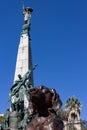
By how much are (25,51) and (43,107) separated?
3150cm

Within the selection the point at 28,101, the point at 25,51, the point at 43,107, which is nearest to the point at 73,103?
the point at 25,51

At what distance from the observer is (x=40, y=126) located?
616 centimetres

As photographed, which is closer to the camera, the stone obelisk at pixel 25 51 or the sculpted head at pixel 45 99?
the sculpted head at pixel 45 99

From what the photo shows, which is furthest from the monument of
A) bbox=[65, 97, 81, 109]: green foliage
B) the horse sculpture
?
bbox=[65, 97, 81, 109]: green foliage

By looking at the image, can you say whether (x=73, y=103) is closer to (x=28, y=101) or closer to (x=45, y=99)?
(x=28, y=101)

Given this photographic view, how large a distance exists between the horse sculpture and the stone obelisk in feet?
95.3

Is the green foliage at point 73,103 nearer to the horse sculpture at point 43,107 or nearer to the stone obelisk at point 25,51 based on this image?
the stone obelisk at point 25,51

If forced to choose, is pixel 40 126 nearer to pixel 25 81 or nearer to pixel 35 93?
pixel 35 93

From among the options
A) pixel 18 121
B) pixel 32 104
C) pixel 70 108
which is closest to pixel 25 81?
pixel 18 121

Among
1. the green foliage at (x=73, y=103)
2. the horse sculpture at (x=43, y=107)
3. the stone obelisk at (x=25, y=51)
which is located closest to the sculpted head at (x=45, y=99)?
the horse sculpture at (x=43, y=107)

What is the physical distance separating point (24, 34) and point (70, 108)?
4483 cm

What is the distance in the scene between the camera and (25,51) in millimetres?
37812

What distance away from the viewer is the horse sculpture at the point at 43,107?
20.2ft

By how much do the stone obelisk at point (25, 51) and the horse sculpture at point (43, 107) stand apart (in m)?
29.0
